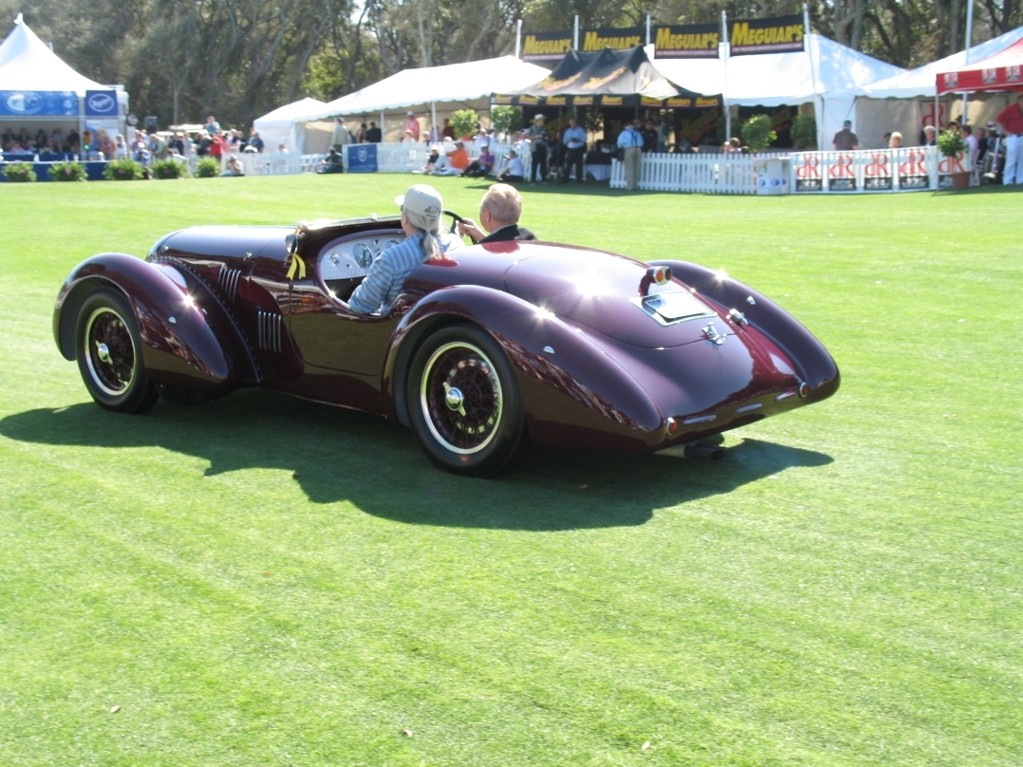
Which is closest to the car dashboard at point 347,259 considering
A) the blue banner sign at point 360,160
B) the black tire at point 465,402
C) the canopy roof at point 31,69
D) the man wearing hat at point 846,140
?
the black tire at point 465,402

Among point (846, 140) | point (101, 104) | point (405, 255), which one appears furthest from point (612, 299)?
point (101, 104)

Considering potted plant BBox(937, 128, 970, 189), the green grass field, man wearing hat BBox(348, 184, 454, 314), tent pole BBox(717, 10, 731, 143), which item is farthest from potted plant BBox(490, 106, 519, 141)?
man wearing hat BBox(348, 184, 454, 314)

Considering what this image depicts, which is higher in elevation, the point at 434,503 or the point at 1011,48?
the point at 1011,48

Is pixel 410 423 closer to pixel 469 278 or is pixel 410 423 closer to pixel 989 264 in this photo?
pixel 469 278

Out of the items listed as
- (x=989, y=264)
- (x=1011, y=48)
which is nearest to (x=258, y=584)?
(x=989, y=264)

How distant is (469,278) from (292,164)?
3394cm

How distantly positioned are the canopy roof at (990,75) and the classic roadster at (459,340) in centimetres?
2151

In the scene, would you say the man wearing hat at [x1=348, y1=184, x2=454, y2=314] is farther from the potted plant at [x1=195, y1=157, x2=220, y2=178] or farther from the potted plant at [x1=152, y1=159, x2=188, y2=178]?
the potted plant at [x1=195, y1=157, x2=220, y2=178]

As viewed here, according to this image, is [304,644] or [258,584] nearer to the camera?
[304,644]

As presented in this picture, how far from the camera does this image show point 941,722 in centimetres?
341

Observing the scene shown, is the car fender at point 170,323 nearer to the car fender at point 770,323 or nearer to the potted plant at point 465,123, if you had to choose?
the car fender at point 770,323

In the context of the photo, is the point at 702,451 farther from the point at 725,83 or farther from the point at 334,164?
the point at 334,164

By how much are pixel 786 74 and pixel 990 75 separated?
6613 mm

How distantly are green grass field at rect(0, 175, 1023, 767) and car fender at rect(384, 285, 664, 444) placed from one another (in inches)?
15.5
